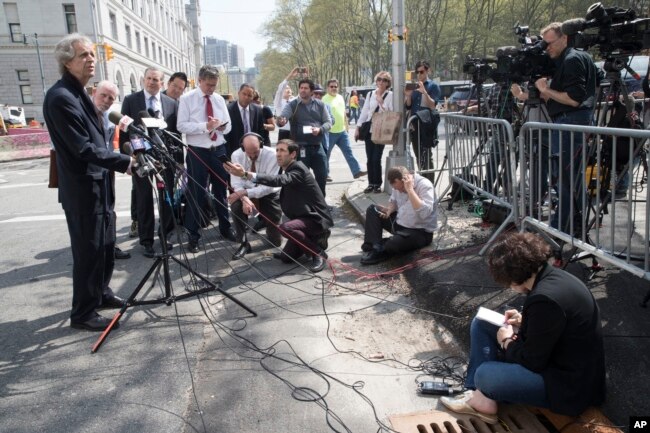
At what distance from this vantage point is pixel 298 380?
10.7 ft

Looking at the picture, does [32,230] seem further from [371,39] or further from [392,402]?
[371,39]

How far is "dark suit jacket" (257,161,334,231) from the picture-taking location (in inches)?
225

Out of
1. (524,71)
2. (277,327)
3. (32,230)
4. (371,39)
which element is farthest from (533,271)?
(371,39)

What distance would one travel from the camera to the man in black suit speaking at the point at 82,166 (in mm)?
3791

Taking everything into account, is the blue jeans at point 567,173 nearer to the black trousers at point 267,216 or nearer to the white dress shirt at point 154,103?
the black trousers at point 267,216

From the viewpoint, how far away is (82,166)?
393 centimetres

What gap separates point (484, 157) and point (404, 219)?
1.20 m

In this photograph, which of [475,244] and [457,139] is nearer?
[475,244]

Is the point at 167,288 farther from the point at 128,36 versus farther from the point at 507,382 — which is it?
the point at 128,36

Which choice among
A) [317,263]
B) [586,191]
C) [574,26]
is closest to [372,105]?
[317,263]

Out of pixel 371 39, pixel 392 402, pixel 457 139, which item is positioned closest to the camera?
pixel 392 402

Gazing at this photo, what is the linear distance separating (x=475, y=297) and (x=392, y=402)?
4.67 ft

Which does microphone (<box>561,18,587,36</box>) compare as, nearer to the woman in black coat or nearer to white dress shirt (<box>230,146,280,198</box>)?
the woman in black coat

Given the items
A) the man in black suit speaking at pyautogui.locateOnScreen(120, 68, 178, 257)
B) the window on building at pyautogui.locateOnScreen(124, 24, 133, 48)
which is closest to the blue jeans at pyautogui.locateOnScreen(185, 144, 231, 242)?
the man in black suit speaking at pyautogui.locateOnScreen(120, 68, 178, 257)
